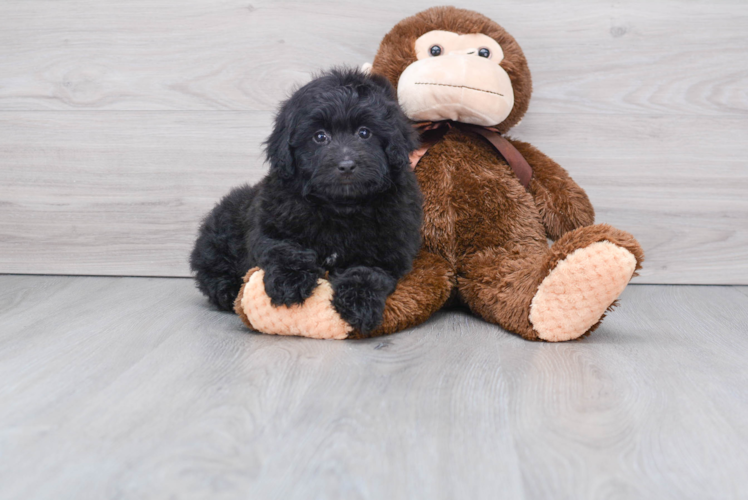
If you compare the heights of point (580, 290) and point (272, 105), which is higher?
point (272, 105)

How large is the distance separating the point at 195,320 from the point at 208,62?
92 cm

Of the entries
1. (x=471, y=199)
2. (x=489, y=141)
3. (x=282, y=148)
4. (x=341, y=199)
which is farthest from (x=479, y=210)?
(x=282, y=148)

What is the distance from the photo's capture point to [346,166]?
127cm

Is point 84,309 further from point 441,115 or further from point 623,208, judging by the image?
point 623,208

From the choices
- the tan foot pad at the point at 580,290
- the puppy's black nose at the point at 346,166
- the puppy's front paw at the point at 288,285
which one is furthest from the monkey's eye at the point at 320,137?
the tan foot pad at the point at 580,290

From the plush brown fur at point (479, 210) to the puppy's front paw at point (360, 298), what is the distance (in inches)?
3.5

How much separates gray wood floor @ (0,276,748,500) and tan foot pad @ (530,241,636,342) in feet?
0.16

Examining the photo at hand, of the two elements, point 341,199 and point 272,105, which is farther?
point 272,105

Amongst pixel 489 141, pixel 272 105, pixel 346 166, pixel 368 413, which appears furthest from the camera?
pixel 272 105

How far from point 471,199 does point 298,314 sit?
0.59 metres

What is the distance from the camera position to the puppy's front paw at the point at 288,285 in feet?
4.29

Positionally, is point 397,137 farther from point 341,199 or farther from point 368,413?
point 368,413

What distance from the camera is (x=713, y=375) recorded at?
1.17m

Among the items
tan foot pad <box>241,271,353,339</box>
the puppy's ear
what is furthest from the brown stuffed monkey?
Result: the puppy's ear
